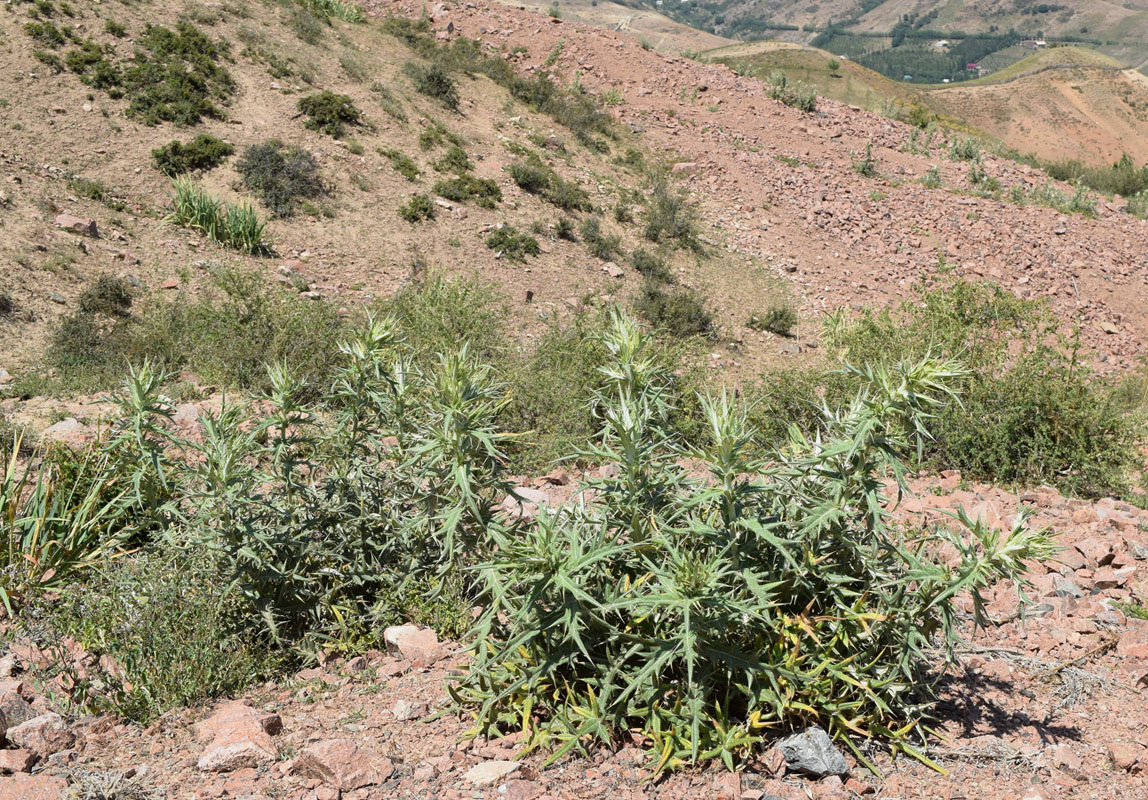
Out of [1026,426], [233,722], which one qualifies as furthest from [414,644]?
[1026,426]

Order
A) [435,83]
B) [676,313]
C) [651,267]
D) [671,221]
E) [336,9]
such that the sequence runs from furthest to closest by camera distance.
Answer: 1. [336,9]
2. [435,83]
3. [671,221]
4. [651,267]
5. [676,313]

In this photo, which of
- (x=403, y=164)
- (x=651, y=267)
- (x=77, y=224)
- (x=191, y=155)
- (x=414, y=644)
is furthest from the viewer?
(x=403, y=164)

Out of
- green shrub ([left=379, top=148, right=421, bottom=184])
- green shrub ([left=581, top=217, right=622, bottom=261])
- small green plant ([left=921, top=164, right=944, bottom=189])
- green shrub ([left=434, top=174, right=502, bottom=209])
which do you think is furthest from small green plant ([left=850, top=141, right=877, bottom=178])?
green shrub ([left=379, top=148, right=421, bottom=184])

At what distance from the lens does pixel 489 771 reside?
8.16ft

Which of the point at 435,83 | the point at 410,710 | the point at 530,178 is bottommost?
the point at 530,178

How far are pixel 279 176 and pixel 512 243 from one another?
3.20m

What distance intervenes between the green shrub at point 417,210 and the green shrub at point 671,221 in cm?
334

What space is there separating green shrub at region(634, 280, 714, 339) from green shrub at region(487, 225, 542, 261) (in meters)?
1.72

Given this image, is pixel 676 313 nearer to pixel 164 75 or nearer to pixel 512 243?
pixel 512 243

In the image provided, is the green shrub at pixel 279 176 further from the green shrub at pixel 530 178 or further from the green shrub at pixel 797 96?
the green shrub at pixel 797 96

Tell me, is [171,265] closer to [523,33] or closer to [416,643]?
[416,643]

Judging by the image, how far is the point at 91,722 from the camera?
2.93 meters

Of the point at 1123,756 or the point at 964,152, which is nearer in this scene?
the point at 1123,756

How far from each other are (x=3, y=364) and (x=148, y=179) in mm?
4275
